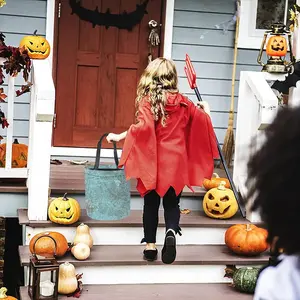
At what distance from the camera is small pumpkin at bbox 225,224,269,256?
494 centimetres

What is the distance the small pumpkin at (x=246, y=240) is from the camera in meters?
4.94

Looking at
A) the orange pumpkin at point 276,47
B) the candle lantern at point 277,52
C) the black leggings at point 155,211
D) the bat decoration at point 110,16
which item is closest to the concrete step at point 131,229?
the black leggings at point 155,211

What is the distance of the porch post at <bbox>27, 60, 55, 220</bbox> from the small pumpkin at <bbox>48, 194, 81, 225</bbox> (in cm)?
9

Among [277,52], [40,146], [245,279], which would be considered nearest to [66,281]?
[40,146]

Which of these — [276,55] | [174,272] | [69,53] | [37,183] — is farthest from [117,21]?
[174,272]

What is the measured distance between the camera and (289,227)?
1119 mm

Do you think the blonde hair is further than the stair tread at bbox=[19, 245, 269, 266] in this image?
No

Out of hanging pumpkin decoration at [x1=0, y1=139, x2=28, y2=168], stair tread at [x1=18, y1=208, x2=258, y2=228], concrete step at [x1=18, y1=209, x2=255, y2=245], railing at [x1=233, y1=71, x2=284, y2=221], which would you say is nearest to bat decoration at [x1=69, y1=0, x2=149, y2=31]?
railing at [x1=233, y1=71, x2=284, y2=221]

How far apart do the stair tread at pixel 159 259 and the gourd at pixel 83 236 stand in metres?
0.09

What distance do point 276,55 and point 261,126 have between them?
129 cm

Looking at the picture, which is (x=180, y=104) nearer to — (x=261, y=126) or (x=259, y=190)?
(x=261, y=126)

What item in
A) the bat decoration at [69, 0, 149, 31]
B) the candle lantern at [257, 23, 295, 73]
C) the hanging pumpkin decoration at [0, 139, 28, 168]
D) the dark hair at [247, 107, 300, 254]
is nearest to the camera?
the dark hair at [247, 107, 300, 254]

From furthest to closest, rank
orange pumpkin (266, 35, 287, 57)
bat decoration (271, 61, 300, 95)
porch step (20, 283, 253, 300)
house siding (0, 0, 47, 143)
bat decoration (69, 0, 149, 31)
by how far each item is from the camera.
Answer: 1. bat decoration (69, 0, 149, 31)
2. house siding (0, 0, 47, 143)
3. orange pumpkin (266, 35, 287, 57)
4. bat decoration (271, 61, 300, 95)
5. porch step (20, 283, 253, 300)

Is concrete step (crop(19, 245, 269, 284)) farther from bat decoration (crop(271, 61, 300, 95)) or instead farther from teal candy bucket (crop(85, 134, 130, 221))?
bat decoration (crop(271, 61, 300, 95))
